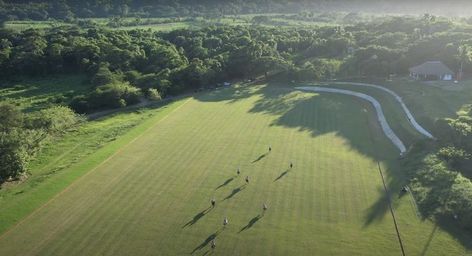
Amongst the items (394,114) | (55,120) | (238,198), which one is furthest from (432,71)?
(55,120)

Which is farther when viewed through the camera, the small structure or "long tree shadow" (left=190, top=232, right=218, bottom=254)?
the small structure

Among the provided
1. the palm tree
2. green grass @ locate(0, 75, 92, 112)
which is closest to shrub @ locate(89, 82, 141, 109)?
green grass @ locate(0, 75, 92, 112)

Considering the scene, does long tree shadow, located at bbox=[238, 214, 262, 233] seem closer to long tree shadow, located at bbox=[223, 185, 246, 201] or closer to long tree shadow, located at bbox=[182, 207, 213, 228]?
long tree shadow, located at bbox=[182, 207, 213, 228]

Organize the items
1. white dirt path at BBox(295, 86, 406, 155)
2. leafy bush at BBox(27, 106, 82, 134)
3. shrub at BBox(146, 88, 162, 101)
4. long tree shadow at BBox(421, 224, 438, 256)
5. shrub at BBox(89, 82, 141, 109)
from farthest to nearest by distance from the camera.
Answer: shrub at BBox(146, 88, 162, 101) < shrub at BBox(89, 82, 141, 109) < leafy bush at BBox(27, 106, 82, 134) < white dirt path at BBox(295, 86, 406, 155) < long tree shadow at BBox(421, 224, 438, 256)

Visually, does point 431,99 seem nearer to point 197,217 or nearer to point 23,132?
point 197,217

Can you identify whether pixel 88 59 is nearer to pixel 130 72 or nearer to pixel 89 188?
pixel 130 72

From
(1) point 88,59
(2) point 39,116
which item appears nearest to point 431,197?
(2) point 39,116

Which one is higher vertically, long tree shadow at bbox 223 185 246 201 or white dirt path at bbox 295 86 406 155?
white dirt path at bbox 295 86 406 155

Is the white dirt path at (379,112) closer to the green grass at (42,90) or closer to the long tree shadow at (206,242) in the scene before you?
the long tree shadow at (206,242)
